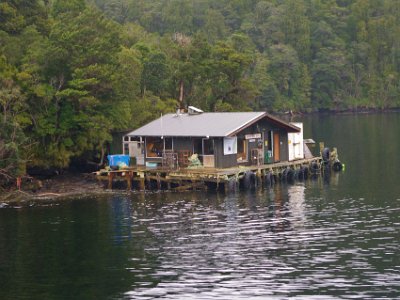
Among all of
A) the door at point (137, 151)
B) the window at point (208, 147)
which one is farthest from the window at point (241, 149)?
the door at point (137, 151)

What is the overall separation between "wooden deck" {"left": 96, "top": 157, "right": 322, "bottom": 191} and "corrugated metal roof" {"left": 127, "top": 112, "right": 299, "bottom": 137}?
2.84 meters

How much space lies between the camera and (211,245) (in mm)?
40750

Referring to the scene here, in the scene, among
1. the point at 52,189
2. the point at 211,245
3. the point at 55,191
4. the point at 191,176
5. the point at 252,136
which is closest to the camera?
the point at 211,245

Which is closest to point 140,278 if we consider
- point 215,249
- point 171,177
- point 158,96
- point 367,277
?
point 215,249

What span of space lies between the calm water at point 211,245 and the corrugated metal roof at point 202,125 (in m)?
5.56

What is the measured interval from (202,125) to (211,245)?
23.5m

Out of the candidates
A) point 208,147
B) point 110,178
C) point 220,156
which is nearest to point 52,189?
point 110,178

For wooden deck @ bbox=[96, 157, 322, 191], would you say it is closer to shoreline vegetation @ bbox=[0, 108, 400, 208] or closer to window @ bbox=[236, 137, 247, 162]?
window @ bbox=[236, 137, 247, 162]

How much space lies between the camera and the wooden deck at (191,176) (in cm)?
5872

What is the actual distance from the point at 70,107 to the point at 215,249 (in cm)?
2746

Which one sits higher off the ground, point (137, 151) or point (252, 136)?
point (252, 136)

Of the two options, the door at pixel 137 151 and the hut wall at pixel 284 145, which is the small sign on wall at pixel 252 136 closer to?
the hut wall at pixel 284 145

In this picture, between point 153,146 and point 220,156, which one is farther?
point 153,146

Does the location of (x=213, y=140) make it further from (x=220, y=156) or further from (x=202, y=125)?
(x=202, y=125)
